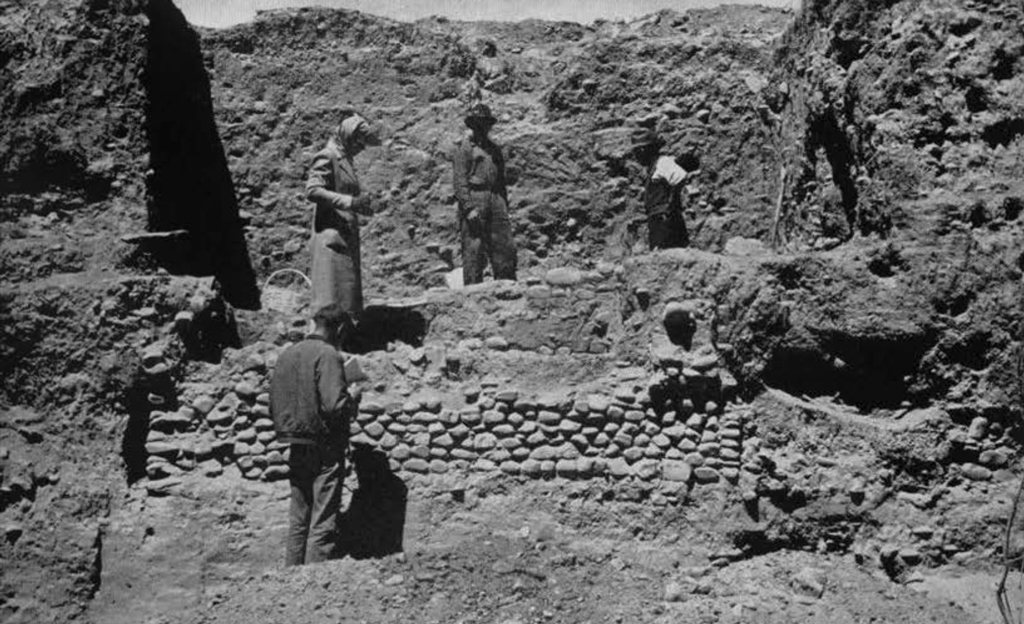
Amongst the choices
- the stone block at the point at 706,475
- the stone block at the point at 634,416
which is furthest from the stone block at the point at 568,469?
the stone block at the point at 706,475

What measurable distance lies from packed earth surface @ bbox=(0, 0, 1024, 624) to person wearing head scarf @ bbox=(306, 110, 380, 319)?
651mm

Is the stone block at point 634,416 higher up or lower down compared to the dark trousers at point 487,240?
lower down

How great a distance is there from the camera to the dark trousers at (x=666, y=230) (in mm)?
7879

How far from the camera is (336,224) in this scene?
7.00 meters

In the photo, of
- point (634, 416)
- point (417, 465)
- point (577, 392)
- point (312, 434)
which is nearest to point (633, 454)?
point (634, 416)

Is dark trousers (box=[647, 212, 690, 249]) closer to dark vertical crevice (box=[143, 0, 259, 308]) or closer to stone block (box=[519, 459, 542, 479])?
stone block (box=[519, 459, 542, 479])

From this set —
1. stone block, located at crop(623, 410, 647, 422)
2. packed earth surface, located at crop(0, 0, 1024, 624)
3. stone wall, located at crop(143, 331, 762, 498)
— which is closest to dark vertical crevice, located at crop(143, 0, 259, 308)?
packed earth surface, located at crop(0, 0, 1024, 624)

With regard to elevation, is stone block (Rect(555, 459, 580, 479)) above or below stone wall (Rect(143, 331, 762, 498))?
below

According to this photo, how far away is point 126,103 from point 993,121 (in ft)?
23.7

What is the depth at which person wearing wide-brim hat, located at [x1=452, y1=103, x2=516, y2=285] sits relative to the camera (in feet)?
28.0

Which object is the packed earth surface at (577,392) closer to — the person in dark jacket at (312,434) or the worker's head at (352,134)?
the person in dark jacket at (312,434)

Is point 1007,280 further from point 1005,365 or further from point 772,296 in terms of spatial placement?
point 772,296

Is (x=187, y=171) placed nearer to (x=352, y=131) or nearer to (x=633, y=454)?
(x=352, y=131)

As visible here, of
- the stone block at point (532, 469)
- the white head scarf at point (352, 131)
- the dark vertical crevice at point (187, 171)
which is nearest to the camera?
the stone block at point (532, 469)
